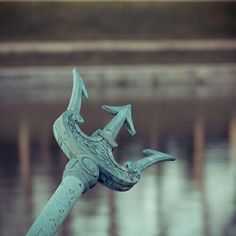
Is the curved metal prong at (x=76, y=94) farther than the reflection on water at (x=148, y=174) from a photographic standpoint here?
No

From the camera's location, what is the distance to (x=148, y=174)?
11.2 metres

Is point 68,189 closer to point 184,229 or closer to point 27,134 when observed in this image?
point 184,229

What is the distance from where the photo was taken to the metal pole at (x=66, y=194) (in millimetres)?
2367

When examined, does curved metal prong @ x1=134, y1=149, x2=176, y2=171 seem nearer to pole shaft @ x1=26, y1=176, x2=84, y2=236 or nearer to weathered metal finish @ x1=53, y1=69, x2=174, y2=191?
weathered metal finish @ x1=53, y1=69, x2=174, y2=191

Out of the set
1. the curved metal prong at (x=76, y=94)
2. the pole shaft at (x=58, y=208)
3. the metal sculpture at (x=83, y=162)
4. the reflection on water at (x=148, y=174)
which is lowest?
the pole shaft at (x=58, y=208)

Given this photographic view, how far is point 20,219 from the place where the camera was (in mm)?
8109

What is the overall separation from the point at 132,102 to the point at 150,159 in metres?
15.2

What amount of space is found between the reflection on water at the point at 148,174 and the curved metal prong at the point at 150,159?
4.55 metres

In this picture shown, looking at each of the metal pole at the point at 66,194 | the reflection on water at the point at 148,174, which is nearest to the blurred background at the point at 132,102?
the reflection on water at the point at 148,174

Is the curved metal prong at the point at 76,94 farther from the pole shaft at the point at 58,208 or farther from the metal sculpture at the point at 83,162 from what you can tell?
the pole shaft at the point at 58,208

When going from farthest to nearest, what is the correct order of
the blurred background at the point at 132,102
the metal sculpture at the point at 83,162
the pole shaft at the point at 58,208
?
1. the blurred background at the point at 132,102
2. the metal sculpture at the point at 83,162
3. the pole shaft at the point at 58,208

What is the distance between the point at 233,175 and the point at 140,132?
3.87 metres

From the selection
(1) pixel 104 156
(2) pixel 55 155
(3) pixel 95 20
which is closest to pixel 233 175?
(2) pixel 55 155

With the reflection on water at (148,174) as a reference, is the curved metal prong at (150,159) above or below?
below
